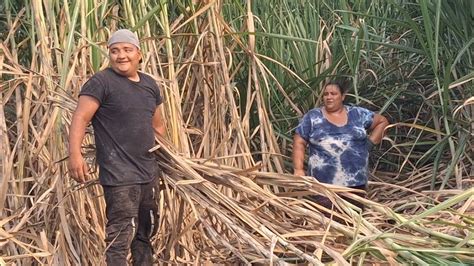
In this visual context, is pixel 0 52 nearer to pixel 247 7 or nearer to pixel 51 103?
pixel 51 103

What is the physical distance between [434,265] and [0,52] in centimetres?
181

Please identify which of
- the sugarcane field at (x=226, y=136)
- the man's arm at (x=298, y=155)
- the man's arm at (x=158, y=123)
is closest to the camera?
the sugarcane field at (x=226, y=136)

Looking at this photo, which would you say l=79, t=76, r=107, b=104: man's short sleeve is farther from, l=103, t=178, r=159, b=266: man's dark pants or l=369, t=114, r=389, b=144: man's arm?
l=369, t=114, r=389, b=144: man's arm

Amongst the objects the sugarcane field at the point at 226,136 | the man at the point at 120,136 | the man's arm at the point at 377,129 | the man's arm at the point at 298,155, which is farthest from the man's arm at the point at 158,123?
the man's arm at the point at 377,129

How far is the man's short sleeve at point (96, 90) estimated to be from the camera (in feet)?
8.28

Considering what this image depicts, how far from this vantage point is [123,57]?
258cm

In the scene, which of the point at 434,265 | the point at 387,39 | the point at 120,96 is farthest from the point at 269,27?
the point at 434,265

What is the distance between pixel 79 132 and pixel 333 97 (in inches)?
47.1

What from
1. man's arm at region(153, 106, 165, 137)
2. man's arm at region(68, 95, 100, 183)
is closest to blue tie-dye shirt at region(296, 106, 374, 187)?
man's arm at region(153, 106, 165, 137)

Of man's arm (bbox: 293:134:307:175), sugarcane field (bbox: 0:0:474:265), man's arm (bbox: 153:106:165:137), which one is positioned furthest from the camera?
man's arm (bbox: 293:134:307:175)

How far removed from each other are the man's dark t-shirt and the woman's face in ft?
3.10

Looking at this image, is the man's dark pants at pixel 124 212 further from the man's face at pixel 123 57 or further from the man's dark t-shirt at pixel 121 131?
the man's face at pixel 123 57

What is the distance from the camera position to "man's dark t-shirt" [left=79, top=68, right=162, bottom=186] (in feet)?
8.44

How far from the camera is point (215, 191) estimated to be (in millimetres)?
2578
